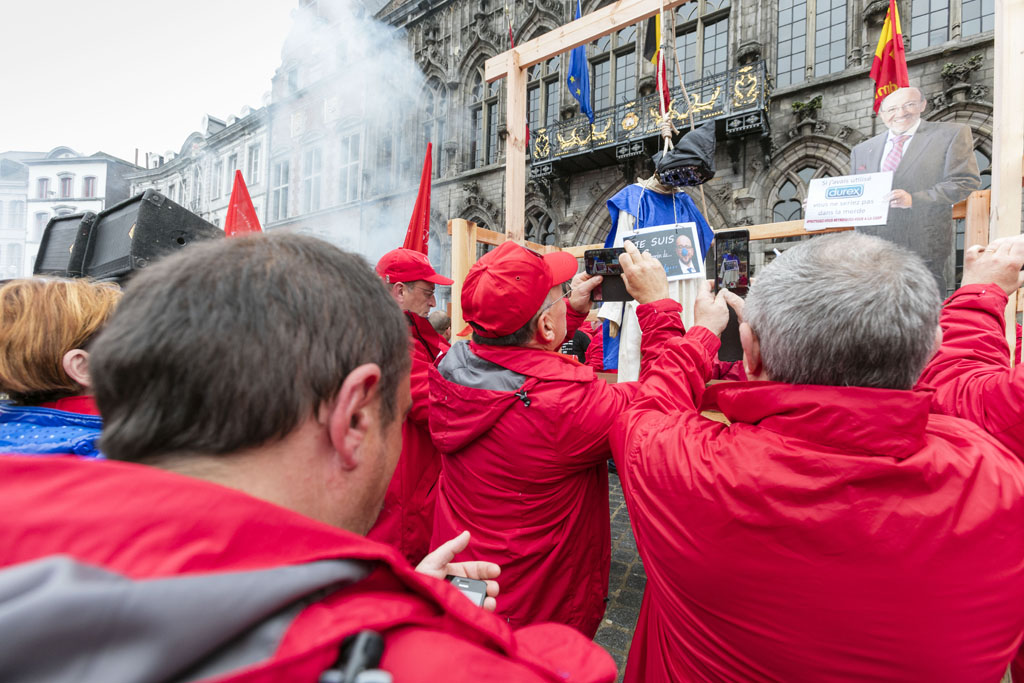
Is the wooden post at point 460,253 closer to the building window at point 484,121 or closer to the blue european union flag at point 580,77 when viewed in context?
the blue european union flag at point 580,77

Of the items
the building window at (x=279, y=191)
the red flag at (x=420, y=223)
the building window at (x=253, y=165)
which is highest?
the building window at (x=253, y=165)

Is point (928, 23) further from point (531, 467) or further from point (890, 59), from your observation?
point (531, 467)

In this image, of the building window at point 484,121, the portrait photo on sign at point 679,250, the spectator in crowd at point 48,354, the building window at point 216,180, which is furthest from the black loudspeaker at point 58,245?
the building window at point 216,180

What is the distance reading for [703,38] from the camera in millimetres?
11758

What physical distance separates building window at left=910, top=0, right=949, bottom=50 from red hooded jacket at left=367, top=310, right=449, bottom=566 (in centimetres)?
1195

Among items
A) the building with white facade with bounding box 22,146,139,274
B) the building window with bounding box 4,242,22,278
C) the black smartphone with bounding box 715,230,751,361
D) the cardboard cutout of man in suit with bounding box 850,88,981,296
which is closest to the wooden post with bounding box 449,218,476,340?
the black smartphone with bounding box 715,230,751,361

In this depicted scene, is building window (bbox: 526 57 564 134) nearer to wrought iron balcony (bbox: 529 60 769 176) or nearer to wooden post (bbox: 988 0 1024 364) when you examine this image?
wrought iron balcony (bbox: 529 60 769 176)

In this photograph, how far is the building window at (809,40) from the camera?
1023cm

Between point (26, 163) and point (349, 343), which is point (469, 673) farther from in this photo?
point (26, 163)

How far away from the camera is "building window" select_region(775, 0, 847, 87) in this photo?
33.6 ft

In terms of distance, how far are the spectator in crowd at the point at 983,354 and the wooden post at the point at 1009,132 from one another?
15.7 inches

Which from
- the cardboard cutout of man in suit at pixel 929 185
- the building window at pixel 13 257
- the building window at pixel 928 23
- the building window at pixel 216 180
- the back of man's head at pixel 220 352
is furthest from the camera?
the building window at pixel 13 257

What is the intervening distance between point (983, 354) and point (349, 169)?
21.2 meters

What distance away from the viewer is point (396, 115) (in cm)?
1822
